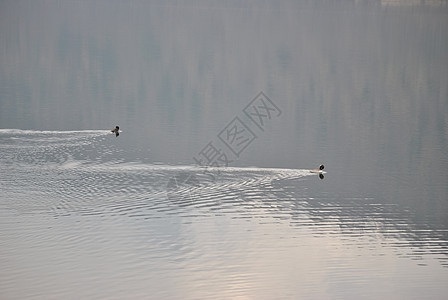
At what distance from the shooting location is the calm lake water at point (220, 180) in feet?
66.6

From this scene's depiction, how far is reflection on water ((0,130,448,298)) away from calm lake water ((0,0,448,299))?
0.07 meters

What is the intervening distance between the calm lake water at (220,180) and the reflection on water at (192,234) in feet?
0.24

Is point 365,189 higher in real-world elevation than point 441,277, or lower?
higher

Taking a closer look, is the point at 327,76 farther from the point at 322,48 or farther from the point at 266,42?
the point at 266,42

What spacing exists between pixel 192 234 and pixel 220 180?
5.52 metres

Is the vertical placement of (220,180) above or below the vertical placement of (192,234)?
above

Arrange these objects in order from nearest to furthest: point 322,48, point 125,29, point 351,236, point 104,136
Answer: point 351,236, point 104,136, point 322,48, point 125,29

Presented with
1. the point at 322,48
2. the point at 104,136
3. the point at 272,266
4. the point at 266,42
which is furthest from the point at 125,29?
the point at 272,266

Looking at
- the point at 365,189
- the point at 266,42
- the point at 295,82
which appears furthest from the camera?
the point at 266,42

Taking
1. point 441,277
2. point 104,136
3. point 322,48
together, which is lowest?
point 441,277

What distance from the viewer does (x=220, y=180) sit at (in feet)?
92.5

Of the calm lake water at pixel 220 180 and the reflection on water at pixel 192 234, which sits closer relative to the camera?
the reflection on water at pixel 192 234

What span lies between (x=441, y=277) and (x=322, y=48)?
6846 centimetres

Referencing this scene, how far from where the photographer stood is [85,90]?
54.0 metres
